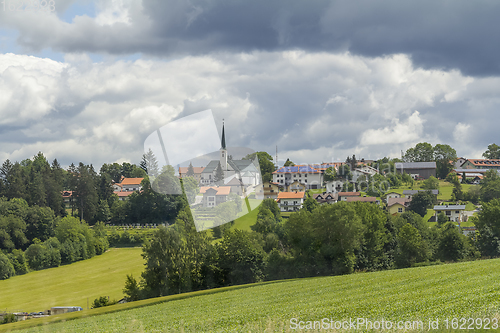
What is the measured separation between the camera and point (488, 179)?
93.6 meters

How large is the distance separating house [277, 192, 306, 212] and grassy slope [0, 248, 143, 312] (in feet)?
88.9

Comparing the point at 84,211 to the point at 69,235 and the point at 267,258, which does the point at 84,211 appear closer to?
the point at 69,235

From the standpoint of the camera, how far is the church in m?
5.65

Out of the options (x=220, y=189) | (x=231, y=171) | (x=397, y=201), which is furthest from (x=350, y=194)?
(x=231, y=171)

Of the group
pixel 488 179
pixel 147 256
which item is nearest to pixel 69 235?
pixel 147 256

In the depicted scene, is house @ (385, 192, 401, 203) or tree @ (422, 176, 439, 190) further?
tree @ (422, 176, 439, 190)

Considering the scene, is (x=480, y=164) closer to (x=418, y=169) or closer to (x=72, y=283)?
(x=418, y=169)

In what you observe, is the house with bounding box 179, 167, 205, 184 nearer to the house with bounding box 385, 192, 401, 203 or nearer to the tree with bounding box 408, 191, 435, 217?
the tree with bounding box 408, 191, 435, 217

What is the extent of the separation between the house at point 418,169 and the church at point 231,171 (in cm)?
11228

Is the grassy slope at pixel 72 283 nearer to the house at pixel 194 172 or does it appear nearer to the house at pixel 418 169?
the house at pixel 194 172

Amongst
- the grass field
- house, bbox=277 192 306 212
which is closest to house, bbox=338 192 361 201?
house, bbox=277 192 306 212

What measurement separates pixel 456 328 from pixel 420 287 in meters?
11.5

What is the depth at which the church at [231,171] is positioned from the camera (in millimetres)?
5654

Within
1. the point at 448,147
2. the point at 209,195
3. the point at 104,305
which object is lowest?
the point at 104,305
